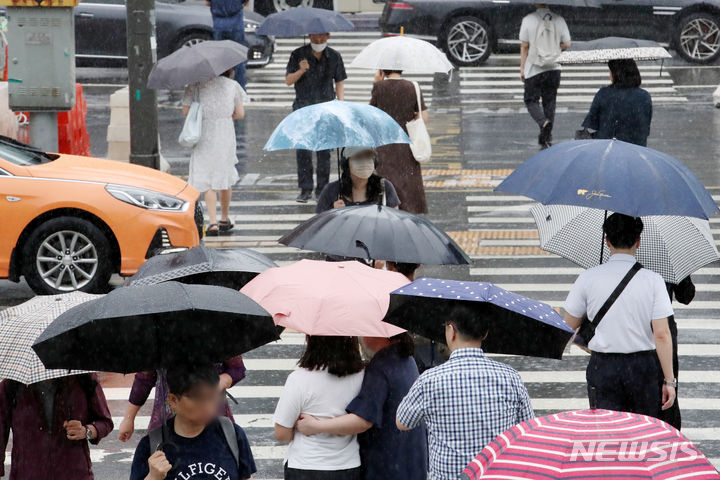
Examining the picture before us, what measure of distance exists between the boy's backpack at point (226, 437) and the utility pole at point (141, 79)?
1038 centimetres

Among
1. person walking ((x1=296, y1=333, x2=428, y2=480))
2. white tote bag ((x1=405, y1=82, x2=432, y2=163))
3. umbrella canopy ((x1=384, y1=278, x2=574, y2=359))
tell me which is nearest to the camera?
umbrella canopy ((x1=384, y1=278, x2=574, y2=359))

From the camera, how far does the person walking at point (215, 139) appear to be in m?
13.1

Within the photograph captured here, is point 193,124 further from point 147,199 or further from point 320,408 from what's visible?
point 320,408

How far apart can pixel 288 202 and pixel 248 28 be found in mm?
8191

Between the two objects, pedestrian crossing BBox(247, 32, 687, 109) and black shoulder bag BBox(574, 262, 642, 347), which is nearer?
black shoulder bag BBox(574, 262, 642, 347)

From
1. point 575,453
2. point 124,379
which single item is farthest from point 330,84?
point 575,453

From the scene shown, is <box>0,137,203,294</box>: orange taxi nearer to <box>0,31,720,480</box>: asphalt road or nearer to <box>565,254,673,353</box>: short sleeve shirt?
<box>0,31,720,480</box>: asphalt road

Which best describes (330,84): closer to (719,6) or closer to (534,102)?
(534,102)

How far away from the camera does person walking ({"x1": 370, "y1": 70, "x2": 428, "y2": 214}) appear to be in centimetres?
1201

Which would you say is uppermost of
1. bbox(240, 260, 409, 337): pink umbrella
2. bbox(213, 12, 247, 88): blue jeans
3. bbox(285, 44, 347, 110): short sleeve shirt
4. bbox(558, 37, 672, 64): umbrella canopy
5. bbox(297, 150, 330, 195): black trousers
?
bbox(213, 12, 247, 88): blue jeans

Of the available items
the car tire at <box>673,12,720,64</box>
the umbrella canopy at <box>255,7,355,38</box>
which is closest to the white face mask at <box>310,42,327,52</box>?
the umbrella canopy at <box>255,7,355,38</box>

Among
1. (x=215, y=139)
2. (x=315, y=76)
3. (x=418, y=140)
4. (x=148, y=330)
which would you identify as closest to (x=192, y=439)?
(x=148, y=330)

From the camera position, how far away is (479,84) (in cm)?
2241

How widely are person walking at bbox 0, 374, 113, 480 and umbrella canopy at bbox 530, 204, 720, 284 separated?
9.53 ft
